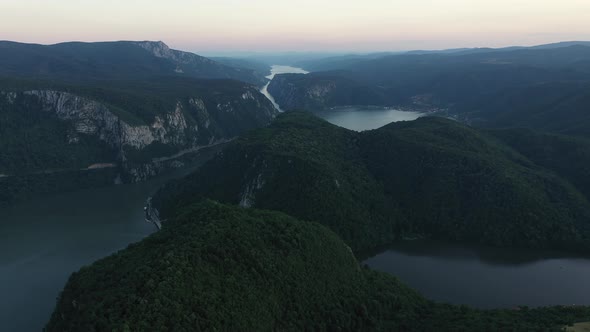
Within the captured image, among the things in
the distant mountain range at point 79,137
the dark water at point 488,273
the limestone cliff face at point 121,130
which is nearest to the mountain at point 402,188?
the dark water at point 488,273

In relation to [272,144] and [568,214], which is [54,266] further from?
[568,214]

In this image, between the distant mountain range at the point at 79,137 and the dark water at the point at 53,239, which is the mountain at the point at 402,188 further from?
the distant mountain range at the point at 79,137

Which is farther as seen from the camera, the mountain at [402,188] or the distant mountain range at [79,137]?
the distant mountain range at [79,137]

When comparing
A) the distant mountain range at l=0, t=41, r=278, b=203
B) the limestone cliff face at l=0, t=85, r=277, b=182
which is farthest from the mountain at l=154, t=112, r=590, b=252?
the distant mountain range at l=0, t=41, r=278, b=203

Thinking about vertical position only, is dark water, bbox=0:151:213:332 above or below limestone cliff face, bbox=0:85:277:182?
below

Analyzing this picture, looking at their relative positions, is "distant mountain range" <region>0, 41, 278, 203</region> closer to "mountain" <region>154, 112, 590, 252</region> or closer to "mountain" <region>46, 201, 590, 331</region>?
"mountain" <region>154, 112, 590, 252</region>

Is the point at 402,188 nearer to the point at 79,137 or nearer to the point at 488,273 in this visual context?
the point at 488,273

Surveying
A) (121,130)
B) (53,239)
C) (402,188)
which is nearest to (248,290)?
(402,188)
